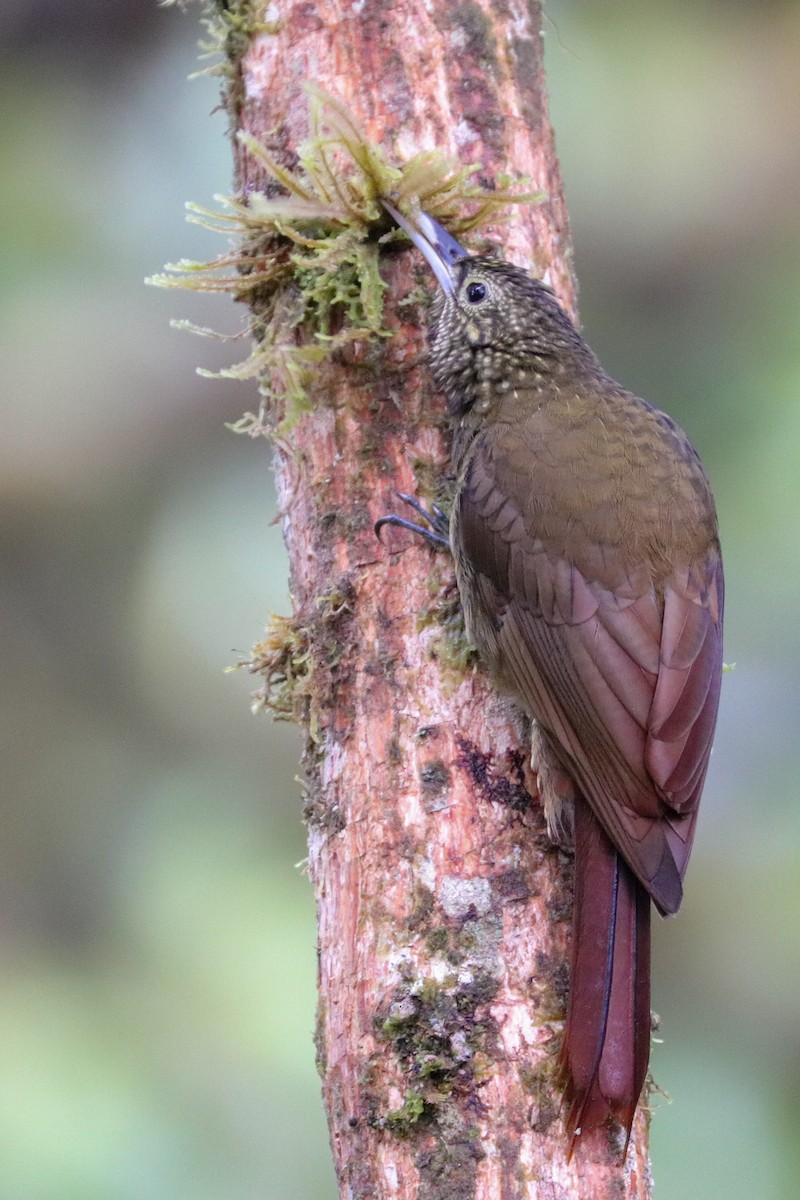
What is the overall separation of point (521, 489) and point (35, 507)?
11.9ft

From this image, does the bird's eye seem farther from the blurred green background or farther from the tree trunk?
the blurred green background

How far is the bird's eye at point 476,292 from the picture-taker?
2.85 m

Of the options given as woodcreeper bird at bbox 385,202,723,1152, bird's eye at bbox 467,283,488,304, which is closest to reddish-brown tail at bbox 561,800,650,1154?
woodcreeper bird at bbox 385,202,723,1152

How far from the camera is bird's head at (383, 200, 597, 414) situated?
2.76 m

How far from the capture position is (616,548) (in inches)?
105

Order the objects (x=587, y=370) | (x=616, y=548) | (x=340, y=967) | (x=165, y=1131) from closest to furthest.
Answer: (x=340, y=967) → (x=616, y=548) → (x=587, y=370) → (x=165, y=1131)

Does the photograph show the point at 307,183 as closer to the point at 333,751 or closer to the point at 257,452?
the point at 333,751

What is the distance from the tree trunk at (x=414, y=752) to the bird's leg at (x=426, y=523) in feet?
0.08

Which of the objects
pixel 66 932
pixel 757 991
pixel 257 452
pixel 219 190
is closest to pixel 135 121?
pixel 219 190

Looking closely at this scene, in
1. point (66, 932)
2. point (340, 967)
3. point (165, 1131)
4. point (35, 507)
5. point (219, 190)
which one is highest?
point (219, 190)

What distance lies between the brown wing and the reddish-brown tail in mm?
52

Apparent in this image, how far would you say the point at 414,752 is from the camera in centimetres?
243

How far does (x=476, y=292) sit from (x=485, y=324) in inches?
4.2

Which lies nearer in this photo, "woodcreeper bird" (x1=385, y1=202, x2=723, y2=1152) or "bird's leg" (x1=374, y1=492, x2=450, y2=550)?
"woodcreeper bird" (x1=385, y1=202, x2=723, y2=1152)
